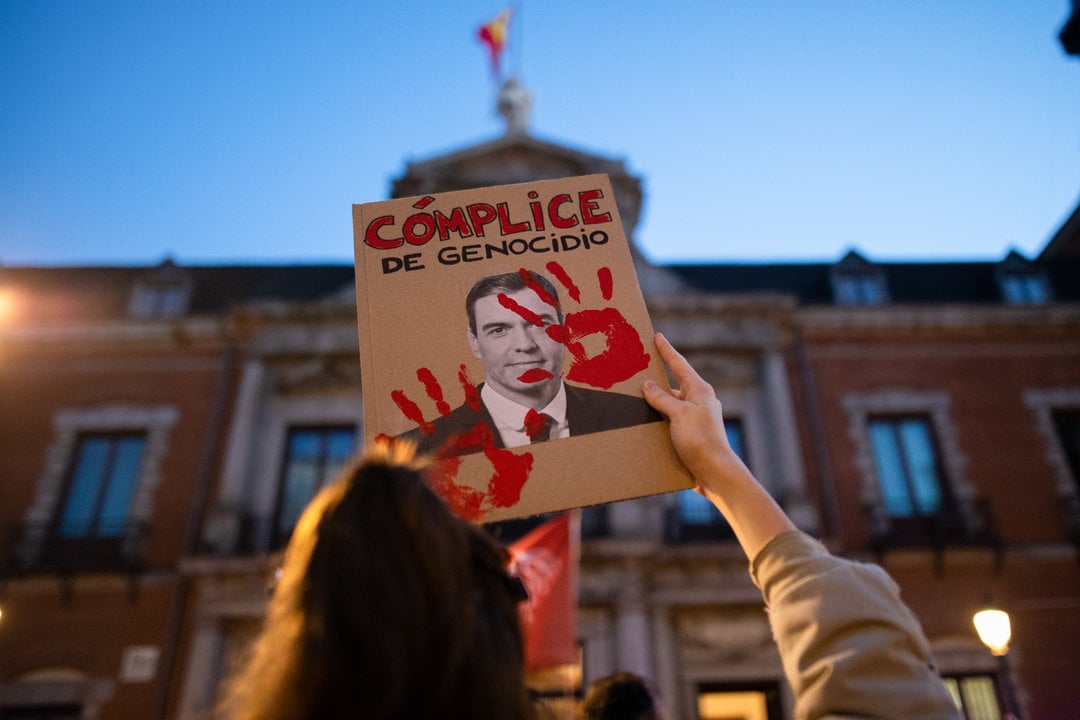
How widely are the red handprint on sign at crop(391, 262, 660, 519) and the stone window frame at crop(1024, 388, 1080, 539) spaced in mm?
13943

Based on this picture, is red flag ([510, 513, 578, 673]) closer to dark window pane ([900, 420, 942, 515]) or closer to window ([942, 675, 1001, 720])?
window ([942, 675, 1001, 720])

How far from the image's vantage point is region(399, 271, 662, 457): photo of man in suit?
1.82 metres

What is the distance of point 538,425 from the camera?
1.85 metres

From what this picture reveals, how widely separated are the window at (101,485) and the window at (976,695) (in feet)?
45.1

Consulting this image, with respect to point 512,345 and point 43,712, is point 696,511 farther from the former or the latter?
point 512,345

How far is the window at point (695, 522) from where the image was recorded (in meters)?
12.2

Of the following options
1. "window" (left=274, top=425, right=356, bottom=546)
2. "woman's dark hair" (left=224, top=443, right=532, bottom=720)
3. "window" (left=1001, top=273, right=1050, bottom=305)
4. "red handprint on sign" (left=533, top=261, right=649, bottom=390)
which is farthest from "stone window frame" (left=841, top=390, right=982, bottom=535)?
"woman's dark hair" (left=224, top=443, right=532, bottom=720)

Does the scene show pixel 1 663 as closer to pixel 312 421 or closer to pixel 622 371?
pixel 312 421

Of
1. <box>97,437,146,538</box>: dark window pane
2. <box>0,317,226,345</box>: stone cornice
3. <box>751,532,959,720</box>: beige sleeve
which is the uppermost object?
<box>0,317,226,345</box>: stone cornice

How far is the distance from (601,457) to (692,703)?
10525mm

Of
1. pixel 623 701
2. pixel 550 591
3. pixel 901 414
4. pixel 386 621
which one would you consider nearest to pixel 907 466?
pixel 901 414

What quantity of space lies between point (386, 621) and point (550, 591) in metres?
7.07

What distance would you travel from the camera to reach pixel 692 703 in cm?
1078

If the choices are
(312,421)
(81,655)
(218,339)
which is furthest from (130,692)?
(218,339)
